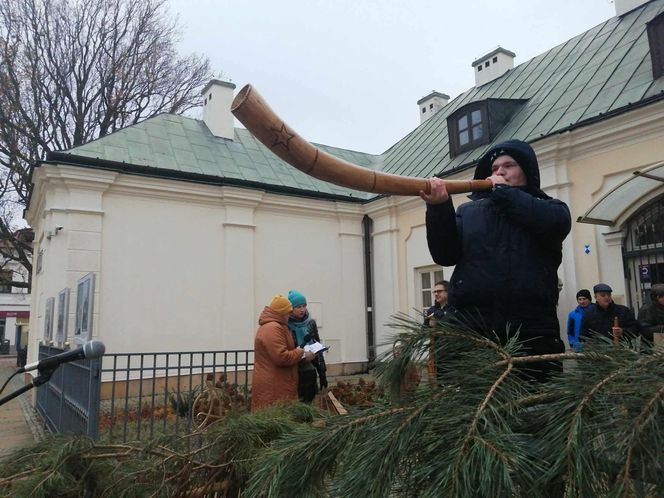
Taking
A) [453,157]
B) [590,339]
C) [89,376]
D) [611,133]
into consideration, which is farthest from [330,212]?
[590,339]

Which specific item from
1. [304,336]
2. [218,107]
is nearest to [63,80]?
[218,107]

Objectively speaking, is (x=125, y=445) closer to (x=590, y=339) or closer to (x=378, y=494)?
(x=378, y=494)

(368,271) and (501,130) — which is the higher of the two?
(501,130)

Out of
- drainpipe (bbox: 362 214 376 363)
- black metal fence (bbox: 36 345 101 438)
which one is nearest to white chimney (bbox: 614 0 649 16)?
drainpipe (bbox: 362 214 376 363)

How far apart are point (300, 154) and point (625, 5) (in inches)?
475

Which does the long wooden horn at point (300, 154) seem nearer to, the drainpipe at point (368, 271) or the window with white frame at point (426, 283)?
the window with white frame at point (426, 283)

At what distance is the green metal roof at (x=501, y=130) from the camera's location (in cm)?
852

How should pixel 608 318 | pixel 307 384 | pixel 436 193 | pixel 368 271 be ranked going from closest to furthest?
pixel 436 193 → pixel 307 384 → pixel 608 318 → pixel 368 271

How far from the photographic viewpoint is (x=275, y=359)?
4.11 m

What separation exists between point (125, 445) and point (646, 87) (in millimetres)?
8330

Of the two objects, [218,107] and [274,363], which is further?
[218,107]

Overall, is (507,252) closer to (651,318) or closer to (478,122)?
(651,318)

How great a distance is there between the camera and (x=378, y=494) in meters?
0.91

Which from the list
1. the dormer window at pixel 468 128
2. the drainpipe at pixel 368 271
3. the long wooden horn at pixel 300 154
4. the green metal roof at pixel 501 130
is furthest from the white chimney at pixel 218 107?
the long wooden horn at pixel 300 154
